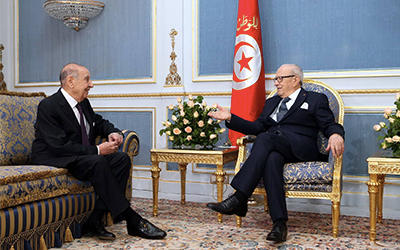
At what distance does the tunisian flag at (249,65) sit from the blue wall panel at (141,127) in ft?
3.67

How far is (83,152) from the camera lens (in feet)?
10.5

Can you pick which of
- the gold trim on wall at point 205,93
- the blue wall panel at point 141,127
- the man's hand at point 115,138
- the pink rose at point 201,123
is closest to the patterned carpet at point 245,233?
the man's hand at point 115,138

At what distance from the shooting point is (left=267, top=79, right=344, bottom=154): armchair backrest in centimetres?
350

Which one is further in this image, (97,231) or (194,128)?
(194,128)

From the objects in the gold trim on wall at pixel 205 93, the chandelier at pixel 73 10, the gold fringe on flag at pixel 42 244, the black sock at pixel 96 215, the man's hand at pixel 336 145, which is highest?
the chandelier at pixel 73 10

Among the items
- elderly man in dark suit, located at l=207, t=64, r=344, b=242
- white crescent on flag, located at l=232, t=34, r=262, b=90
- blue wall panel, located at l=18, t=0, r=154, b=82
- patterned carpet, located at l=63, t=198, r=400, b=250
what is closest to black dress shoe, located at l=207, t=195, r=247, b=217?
elderly man in dark suit, located at l=207, t=64, r=344, b=242

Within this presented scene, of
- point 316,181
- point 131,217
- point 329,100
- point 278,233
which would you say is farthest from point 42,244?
point 329,100

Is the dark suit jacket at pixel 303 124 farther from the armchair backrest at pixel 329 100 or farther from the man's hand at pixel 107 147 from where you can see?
the man's hand at pixel 107 147

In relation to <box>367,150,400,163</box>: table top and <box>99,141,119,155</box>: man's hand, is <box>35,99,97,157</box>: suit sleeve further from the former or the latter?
<box>367,150,400,163</box>: table top

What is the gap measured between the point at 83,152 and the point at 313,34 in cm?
232

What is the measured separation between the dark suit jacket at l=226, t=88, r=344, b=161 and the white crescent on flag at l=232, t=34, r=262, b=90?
47 centimetres

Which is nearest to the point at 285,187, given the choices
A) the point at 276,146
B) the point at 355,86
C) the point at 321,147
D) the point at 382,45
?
the point at 276,146

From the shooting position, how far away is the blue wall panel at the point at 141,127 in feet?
15.6

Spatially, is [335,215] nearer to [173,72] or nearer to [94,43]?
[173,72]
